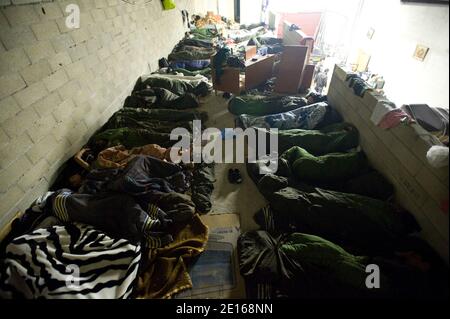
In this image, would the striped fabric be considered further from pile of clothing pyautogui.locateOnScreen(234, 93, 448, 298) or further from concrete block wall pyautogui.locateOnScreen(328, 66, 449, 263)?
concrete block wall pyautogui.locateOnScreen(328, 66, 449, 263)

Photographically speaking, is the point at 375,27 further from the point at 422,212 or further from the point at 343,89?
the point at 422,212

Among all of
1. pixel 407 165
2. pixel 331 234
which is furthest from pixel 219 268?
pixel 407 165

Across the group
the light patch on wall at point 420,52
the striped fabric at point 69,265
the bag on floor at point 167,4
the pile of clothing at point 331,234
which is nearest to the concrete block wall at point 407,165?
the pile of clothing at point 331,234

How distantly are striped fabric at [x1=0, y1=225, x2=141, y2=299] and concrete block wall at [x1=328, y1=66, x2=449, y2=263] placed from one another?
4.88 ft

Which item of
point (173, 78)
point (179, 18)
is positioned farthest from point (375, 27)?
point (179, 18)

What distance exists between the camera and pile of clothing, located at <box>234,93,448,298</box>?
41.5 inches

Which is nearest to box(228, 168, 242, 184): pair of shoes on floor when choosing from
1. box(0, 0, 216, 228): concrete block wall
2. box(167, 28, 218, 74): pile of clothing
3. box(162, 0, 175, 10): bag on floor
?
box(0, 0, 216, 228): concrete block wall

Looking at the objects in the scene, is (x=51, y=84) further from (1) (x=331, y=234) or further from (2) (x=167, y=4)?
(2) (x=167, y=4)

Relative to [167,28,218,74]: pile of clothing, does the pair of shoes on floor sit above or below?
below

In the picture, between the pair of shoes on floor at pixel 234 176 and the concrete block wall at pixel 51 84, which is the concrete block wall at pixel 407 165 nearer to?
the pair of shoes on floor at pixel 234 176

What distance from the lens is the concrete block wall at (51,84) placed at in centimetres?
152

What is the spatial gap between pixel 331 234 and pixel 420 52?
1.09 m
